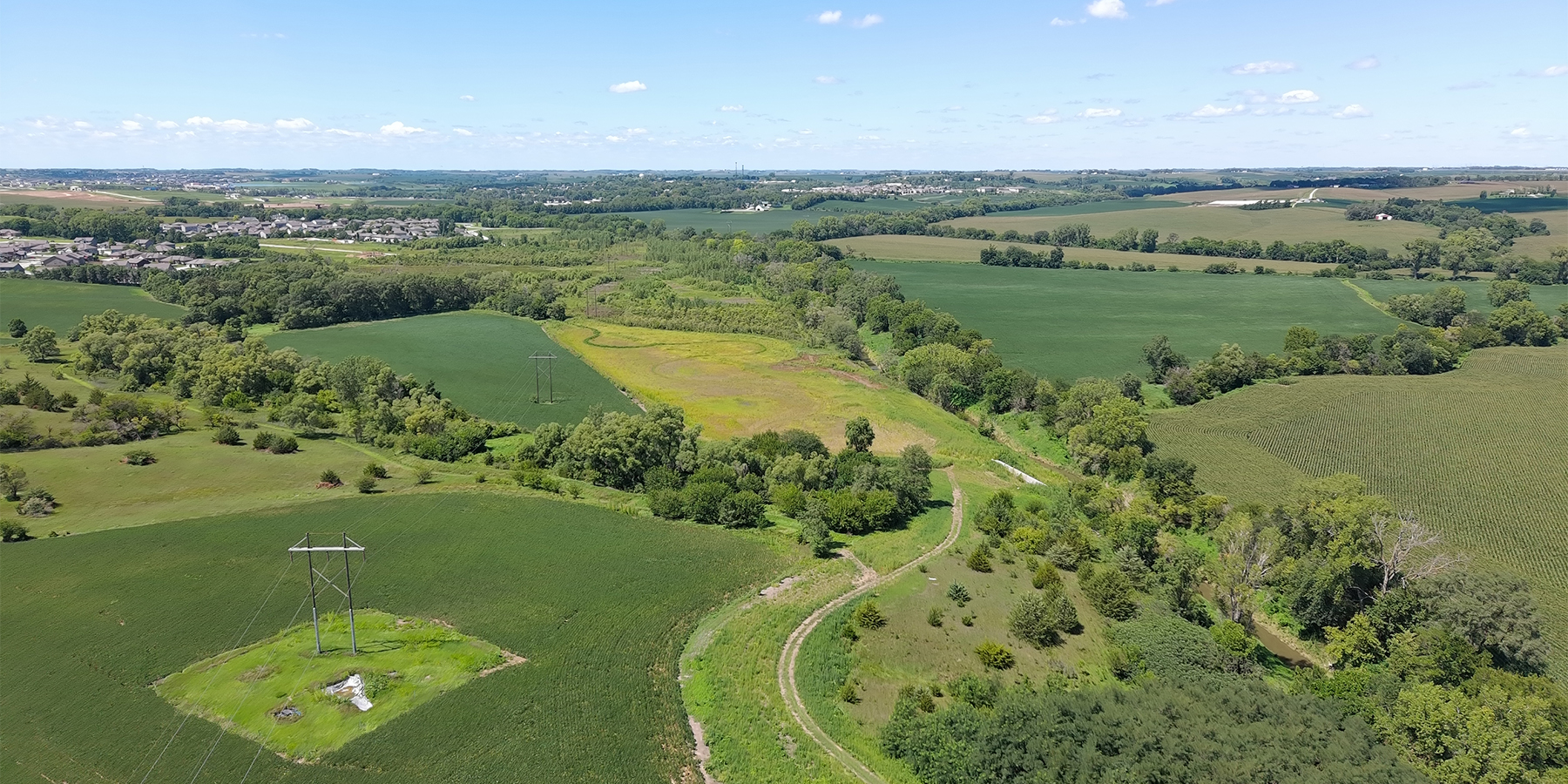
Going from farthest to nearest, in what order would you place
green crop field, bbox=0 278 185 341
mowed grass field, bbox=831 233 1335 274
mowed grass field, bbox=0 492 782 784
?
mowed grass field, bbox=831 233 1335 274
green crop field, bbox=0 278 185 341
mowed grass field, bbox=0 492 782 784

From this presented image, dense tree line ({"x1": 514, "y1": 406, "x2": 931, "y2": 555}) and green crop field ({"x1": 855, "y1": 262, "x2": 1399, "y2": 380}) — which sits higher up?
green crop field ({"x1": 855, "y1": 262, "x2": 1399, "y2": 380})

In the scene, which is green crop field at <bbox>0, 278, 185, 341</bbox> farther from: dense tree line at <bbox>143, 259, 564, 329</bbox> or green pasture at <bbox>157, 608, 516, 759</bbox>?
green pasture at <bbox>157, 608, 516, 759</bbox>

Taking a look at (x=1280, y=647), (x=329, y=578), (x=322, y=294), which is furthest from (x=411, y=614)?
(x=322, y=294)

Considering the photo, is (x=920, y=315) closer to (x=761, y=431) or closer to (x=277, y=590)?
(x=761, y=431)

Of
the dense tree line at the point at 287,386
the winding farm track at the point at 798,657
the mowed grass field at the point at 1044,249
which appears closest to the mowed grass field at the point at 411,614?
the winding farm track at the point at 798,657

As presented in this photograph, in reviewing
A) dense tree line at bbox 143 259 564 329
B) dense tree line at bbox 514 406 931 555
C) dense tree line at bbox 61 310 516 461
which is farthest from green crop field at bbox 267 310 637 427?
dense tree line at bbox 514 406 931 555

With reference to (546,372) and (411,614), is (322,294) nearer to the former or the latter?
(546,372)

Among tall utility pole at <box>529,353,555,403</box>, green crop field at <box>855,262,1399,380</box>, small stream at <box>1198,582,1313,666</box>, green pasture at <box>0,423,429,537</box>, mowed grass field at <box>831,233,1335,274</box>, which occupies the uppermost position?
mowed grass field at <box>831,233,1335,274</box>
